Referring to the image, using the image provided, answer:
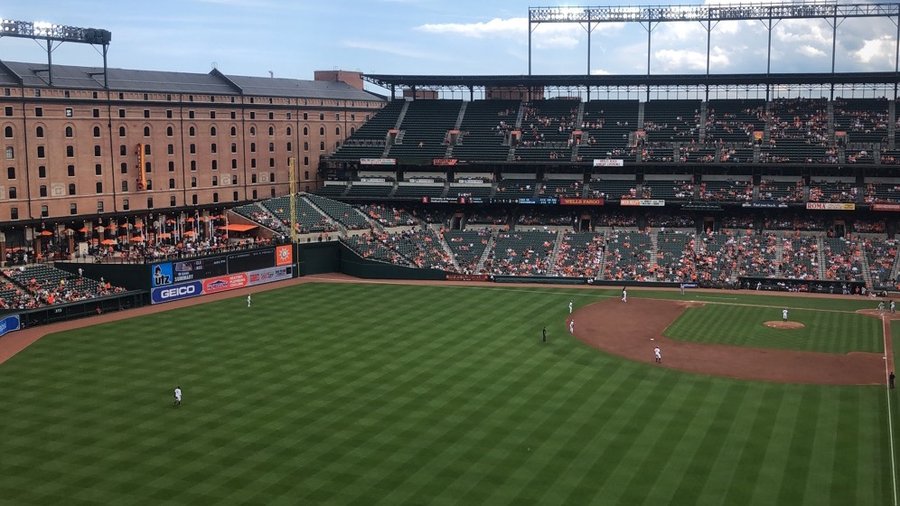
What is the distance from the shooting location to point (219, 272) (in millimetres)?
68125

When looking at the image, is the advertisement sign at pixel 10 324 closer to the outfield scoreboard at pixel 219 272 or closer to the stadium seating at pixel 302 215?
the outfield scoreboard at pixel 219 272

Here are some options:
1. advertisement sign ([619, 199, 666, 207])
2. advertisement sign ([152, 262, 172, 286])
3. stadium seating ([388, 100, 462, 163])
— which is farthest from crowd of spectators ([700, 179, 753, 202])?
advertisement sign ([152, 262, 172, 286])

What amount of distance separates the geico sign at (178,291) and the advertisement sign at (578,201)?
3937 centimetres

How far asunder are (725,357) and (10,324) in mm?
44943

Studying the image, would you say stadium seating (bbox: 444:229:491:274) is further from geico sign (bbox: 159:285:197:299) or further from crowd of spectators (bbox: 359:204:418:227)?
geico sign (bbox: 159:285:197:299)

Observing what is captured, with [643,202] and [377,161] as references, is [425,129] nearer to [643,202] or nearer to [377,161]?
[377,161]

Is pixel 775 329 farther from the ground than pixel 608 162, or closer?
closer

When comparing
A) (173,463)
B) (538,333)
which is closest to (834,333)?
(538,333)

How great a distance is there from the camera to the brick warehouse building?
65.5 m

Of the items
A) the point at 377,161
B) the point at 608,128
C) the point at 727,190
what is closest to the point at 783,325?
the point at 727,190

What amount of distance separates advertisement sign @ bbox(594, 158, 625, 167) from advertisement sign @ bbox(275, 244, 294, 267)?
34.2 meters

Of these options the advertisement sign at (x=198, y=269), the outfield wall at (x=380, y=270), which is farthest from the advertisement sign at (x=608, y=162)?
the advertisement sign at (x=198, y=269)

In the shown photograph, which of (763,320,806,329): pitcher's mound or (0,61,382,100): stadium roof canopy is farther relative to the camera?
(0,61,382,100): stadium roof canopy

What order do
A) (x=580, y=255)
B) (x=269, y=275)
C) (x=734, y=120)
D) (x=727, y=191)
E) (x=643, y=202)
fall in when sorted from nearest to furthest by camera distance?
(x=269, y=275), (x=580, y=255), (x=727, y=191), (x=643, y=202), (x=734, y=120)
